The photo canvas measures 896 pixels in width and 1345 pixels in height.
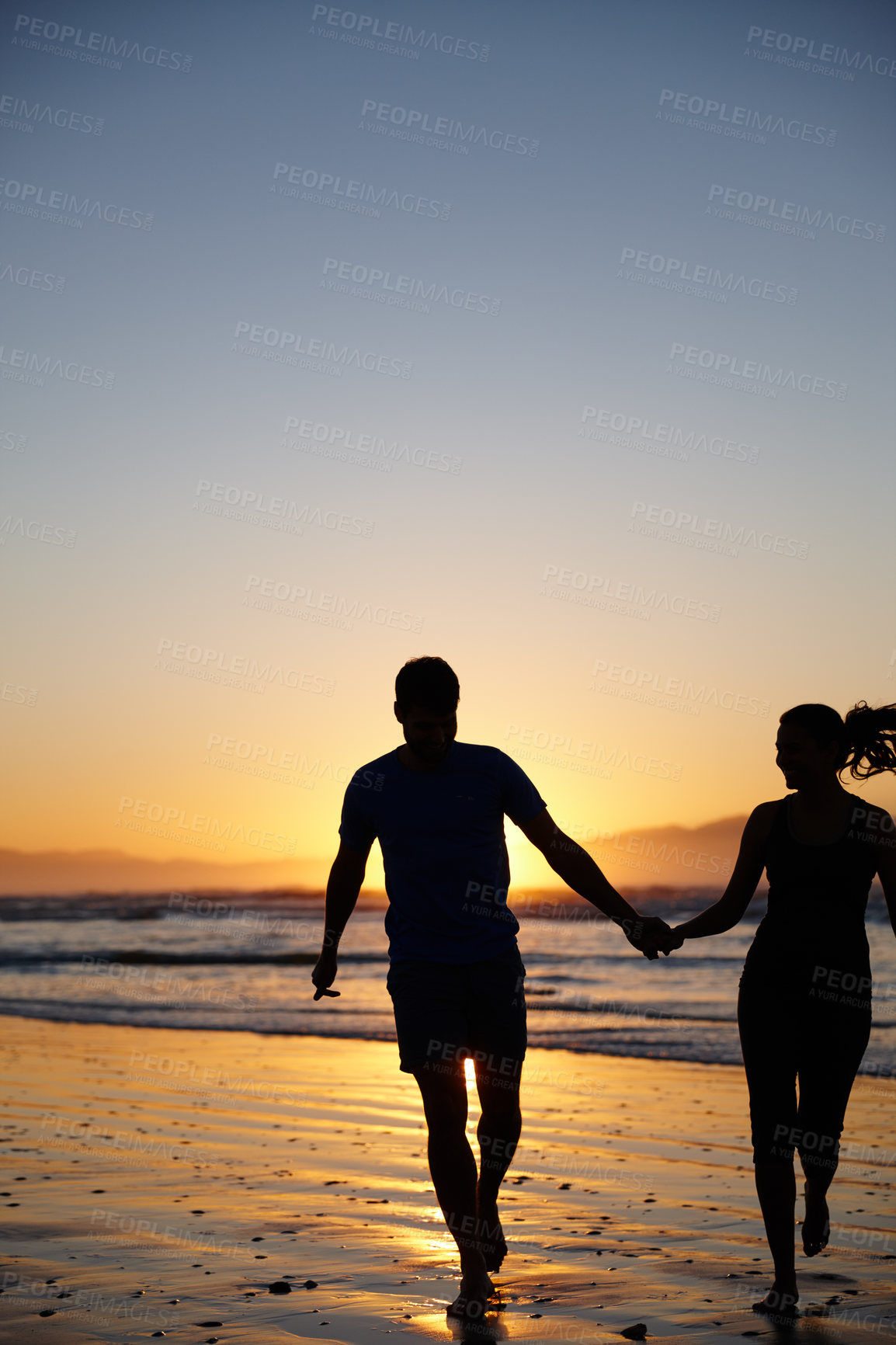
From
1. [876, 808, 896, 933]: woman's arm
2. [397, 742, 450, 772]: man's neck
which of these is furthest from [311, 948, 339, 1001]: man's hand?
[876, 808, 896, 933]: woman's arm

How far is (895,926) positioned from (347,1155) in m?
4.20

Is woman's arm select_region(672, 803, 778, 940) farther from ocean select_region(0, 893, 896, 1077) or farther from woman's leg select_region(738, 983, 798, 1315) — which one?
ocean select_region(0, 893, 896, 1077)

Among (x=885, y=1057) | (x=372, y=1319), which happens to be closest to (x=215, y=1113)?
(x=372, y=1319)

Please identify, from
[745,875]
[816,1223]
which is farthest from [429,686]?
[816,1223]

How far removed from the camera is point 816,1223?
3791 mm

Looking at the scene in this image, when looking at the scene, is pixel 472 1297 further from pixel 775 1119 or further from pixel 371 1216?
pixel 371 1216

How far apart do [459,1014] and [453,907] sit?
0.37m

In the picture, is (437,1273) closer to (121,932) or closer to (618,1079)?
(618,1079)

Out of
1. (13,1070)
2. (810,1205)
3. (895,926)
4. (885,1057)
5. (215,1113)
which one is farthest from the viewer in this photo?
(885,1057)

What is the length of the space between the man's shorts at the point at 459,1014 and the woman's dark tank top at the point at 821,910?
0.87m

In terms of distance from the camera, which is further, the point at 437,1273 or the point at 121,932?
the point at 121,932

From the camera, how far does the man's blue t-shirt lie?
360 cm

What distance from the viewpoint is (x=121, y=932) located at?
31.8 metres

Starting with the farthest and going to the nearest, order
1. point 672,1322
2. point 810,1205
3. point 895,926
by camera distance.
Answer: point 810,1205, point 672,1322, point 895,926
